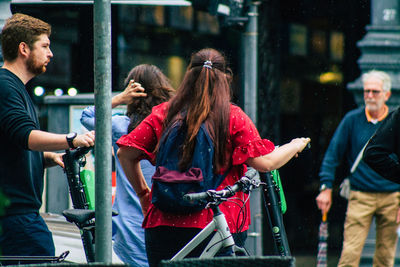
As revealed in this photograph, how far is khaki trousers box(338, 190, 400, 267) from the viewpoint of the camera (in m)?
6.48

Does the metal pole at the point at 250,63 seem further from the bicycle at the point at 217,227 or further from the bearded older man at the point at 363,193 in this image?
the bicycle at the point at 217,227

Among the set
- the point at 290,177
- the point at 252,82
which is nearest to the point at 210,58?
the point at 252,82

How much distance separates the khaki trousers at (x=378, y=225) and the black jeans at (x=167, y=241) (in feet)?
11.0

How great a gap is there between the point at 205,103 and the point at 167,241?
678 mm

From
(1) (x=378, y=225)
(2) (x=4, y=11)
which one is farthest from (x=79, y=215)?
(1) (x=378, y=225)

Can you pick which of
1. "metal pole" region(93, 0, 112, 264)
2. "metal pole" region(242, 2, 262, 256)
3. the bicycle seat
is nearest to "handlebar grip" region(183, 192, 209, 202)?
the bicycle seat

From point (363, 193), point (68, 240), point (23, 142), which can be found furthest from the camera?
point (363, 193)

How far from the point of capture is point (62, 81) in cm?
841

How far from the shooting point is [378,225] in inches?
259

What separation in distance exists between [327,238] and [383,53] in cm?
201

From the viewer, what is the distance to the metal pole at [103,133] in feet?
8.43

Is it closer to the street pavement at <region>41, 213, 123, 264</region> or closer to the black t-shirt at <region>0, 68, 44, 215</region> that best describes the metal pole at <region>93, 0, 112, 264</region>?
the black t-shirt at <region>0, 68, 44, 215</region>

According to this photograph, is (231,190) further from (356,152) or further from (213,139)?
(356,152)

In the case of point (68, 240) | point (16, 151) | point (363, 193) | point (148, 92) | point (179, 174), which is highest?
point (148, 92)
